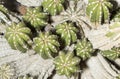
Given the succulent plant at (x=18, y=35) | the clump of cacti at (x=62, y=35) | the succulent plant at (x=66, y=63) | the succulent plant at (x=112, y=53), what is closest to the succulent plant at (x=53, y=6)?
the clump of cacti at (x=62, y=35)

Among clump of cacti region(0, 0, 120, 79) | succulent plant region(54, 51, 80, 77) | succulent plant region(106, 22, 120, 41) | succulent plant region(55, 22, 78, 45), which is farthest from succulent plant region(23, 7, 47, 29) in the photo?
succulent plant region(106, 22, 120, 41)

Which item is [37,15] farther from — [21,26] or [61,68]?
[61,68]

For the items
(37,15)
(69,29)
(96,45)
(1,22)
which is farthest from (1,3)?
(96,45)

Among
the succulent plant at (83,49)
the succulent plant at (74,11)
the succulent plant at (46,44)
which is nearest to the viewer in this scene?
the succulent plant at (46,44)

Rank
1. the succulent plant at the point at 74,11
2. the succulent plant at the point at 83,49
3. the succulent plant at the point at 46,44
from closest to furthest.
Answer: the succulent plant at the point at 46,44 < the succulent plant at the point at 83,49 < the succulent plant at the point at 74,11

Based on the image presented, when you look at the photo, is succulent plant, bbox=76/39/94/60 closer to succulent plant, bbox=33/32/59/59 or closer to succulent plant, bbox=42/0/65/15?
succulent plant, bbox=33/32/59/59

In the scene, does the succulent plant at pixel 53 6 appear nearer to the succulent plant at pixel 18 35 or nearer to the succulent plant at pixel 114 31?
the succulent plant at pixel 18 35

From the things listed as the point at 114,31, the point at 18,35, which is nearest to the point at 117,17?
the point at 114,31
